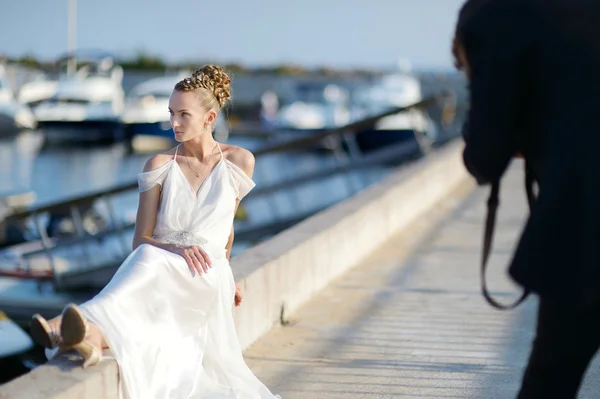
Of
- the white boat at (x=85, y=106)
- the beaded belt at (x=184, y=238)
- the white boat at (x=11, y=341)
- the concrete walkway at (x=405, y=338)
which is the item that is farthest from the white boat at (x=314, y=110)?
the beaded belt at (x=184, y=238)

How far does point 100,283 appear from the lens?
1180 centimetres

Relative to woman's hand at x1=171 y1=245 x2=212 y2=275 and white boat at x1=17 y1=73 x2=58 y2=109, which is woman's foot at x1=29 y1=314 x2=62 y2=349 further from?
white boat at x1=17 y1=73 x2=58 y2=109

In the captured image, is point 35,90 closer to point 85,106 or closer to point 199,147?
point 85,106

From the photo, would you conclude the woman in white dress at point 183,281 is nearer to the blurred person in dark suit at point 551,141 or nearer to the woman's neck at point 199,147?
the woman's neck at point 199,147

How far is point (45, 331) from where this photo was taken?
3867 mm

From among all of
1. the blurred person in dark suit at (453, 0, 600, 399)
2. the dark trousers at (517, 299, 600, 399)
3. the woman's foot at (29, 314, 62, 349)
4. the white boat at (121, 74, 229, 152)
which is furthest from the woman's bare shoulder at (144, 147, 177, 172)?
the white boat at (121, 74, 229, 152)

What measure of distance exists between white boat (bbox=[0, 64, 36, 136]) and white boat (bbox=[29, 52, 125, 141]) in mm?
1578

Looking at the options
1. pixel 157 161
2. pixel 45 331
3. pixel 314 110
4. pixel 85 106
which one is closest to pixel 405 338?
pixel 157 161

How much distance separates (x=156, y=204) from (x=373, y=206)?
4836mm

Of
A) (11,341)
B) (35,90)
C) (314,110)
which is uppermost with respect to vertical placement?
(11,341)

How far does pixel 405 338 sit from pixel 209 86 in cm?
221

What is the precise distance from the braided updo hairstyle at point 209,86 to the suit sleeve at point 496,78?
1.93m

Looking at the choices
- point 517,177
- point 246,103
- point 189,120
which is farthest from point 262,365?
point 246,103

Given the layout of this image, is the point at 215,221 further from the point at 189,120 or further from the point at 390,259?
the point at 390,259
